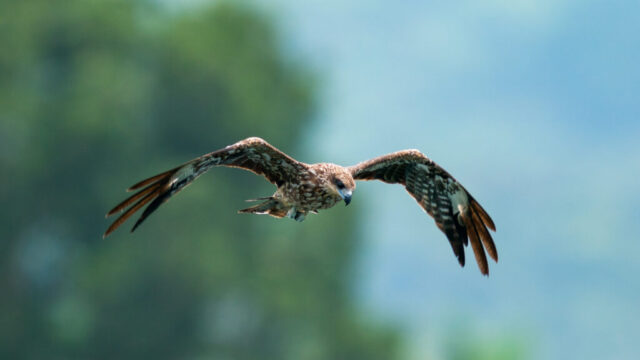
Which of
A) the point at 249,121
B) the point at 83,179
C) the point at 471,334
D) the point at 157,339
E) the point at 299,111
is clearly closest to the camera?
the point at 157,339

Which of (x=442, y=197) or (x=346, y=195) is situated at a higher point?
(x=442, y=197)

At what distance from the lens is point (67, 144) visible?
1700 inches

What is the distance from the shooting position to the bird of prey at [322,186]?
8.53 metres

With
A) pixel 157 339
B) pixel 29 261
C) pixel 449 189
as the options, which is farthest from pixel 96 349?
pixel 449 189

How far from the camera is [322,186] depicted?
371 inches

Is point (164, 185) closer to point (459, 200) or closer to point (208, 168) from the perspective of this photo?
point (208, 168)

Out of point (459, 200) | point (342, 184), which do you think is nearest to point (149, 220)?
point (459, 200)

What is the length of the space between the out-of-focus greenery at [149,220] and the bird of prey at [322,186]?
29.4 m

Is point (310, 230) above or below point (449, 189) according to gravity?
above

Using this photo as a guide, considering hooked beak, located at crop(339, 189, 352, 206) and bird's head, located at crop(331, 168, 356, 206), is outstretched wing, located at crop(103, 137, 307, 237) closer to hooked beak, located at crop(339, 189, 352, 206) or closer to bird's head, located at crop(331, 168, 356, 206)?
bird's head, located at crop(331, 168, 356, 206)

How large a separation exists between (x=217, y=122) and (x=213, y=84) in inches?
79.3

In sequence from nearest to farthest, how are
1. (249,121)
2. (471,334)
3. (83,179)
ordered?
1. (83,179)
2. (249,121)
3. (471,334)

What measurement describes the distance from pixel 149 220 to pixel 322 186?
101ft

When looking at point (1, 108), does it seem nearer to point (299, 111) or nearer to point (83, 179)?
point (83, 179)
